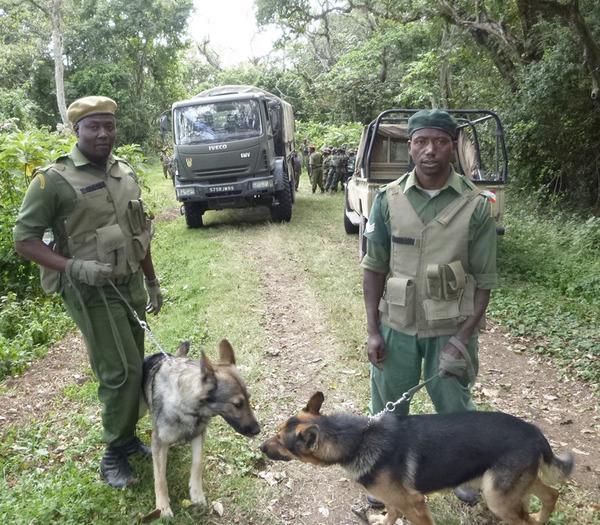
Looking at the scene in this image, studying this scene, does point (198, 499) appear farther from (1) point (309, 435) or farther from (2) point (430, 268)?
(2) point (430, 268)

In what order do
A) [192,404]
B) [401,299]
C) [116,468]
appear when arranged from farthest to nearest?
[116,468]
[192,404]
[401,299]

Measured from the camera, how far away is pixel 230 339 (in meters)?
5.22

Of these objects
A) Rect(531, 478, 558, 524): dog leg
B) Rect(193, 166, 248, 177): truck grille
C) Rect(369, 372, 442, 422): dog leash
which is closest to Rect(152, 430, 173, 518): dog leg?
Rect(369, 372, 442, 422): dog leash

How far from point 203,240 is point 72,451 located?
21.2 ft

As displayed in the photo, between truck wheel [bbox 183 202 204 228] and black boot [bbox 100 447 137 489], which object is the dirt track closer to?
black boot [bbox 100 447 137 489]

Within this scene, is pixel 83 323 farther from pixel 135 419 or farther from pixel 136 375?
pixel 135 419

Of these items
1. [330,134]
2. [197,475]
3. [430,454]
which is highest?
[330,134]

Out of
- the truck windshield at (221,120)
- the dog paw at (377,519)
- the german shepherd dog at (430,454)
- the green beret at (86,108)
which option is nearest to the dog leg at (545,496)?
the german shepherd dog at (430,454)

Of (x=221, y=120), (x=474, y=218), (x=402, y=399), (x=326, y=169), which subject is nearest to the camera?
(x=474, y=218)

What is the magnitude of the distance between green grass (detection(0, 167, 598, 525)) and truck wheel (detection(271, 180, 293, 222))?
0.82 ft

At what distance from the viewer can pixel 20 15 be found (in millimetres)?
24250

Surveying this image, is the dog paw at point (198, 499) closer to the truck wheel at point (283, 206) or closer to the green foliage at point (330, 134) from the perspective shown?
the truck wheel at point (283, 206)

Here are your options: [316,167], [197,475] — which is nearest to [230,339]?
[197,475]

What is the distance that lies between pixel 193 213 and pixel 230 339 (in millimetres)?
5926
